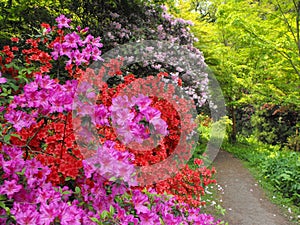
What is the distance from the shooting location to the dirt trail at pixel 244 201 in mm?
4871

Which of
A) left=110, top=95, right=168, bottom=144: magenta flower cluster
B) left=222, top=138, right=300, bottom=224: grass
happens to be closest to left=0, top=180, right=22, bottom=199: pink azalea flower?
left=110, top=95, right=168, bottom=144: magenta flower cluster

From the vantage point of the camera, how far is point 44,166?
1.54m

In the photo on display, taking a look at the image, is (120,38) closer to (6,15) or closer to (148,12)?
(148,12)

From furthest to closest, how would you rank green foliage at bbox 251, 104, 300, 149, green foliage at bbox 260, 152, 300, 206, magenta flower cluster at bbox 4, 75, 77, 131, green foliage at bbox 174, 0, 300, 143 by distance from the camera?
green foliage at bbox 251, 104, 300, 149, green foliage at bbox 174, 0, 300, 143, green foliage at bbox 260, 152, 300, 206, magenta flower cluster at bbox 4, 75, 77, 131

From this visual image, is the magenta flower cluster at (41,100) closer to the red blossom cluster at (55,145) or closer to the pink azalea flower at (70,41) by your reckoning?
the red blossom cluster at (55,145)

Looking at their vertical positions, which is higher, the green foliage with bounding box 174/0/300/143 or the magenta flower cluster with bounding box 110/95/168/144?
the green foliage with bounding box 174/0/300/143

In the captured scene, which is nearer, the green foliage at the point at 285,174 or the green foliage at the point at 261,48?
the green foliage at the point at 285,174

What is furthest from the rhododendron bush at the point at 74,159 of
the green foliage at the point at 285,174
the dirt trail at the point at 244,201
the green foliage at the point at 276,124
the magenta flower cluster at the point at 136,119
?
the green foliage at the point at 276,124

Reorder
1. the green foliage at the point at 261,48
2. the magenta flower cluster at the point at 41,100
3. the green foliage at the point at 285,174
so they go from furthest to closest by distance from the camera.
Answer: the green foliage at the point at 261,48, the green foliage at the point at 285,174, the magenta flower cluster at the point at 41,100

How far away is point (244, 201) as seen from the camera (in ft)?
18.8

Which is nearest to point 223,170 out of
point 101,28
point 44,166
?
point 101,28

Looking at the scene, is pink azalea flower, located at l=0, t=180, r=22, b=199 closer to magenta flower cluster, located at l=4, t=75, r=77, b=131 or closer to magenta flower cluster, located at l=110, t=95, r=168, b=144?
magenta flower cluster, located at l=4, t=75, r=77, b=131

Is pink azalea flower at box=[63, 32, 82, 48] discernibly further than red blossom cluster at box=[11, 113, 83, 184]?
Yes

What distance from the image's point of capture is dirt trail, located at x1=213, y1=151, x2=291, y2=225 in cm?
487
